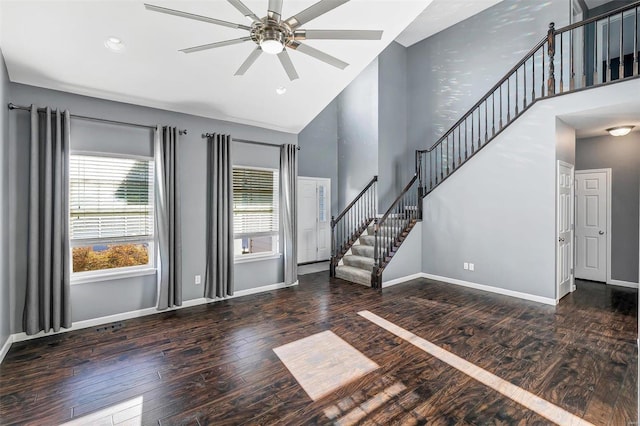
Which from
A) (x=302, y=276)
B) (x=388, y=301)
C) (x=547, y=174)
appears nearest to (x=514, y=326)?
(x=388, y=301)

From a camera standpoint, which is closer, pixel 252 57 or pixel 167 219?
pixel 252 57

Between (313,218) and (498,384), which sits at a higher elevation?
(313,218)

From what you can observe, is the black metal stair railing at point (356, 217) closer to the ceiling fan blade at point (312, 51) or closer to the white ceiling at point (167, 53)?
the white ceiling at point (167, 53)

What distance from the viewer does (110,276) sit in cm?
393

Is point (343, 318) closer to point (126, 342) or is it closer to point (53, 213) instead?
point (126, 342)

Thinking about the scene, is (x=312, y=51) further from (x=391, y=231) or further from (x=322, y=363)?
(x=391, y=231)

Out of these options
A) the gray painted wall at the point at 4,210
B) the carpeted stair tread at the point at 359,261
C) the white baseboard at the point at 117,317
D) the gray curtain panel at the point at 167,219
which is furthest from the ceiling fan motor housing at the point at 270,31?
the carpeted stair tread at the point at 359,261

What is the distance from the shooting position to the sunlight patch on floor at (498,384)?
2166mm

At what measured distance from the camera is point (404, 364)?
9.44 ft

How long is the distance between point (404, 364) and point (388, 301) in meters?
1.92

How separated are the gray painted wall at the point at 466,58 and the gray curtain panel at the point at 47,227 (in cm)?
691

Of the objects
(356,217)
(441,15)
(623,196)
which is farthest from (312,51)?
(623,196)

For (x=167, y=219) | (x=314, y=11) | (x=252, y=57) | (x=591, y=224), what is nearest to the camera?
(x=314, y=11)

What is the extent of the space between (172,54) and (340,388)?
3830 mm
